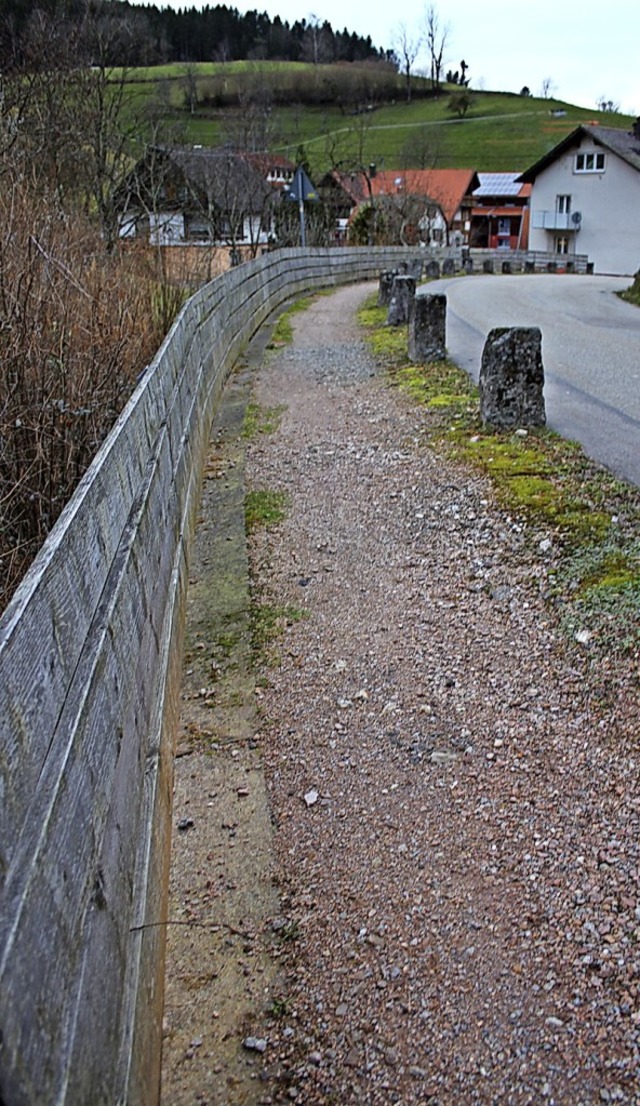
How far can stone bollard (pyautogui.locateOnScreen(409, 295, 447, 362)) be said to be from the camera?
10517 millimetres

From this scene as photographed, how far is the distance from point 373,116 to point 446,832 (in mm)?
99831

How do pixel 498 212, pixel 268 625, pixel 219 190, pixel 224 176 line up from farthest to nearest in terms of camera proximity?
pixel 498 212, pixel 224 176, pixel 219 190, pixel 268 625

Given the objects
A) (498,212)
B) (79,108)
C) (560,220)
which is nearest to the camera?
(79,108)

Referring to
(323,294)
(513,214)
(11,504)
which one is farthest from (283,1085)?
(513,214)

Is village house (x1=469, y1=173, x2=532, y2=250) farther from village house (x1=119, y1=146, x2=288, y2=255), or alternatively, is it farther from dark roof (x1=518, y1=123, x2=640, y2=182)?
village house (x1=119, y1=146, x2=288, y2=255)

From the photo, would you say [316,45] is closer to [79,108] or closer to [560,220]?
[560,220]

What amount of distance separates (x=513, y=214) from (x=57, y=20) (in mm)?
63232

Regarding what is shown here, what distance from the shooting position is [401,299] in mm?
14719

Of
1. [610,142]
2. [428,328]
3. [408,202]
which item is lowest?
[428,328]

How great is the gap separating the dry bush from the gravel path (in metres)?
1.29

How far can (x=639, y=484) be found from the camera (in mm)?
5621

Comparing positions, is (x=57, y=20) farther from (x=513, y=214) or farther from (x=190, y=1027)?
(x=513, y=214)

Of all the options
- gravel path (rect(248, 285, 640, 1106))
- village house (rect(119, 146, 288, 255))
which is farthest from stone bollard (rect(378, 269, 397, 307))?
gravel path (rect(248, 285, 640, 1106))

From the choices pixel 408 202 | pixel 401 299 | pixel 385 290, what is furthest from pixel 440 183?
pixel 401 299
